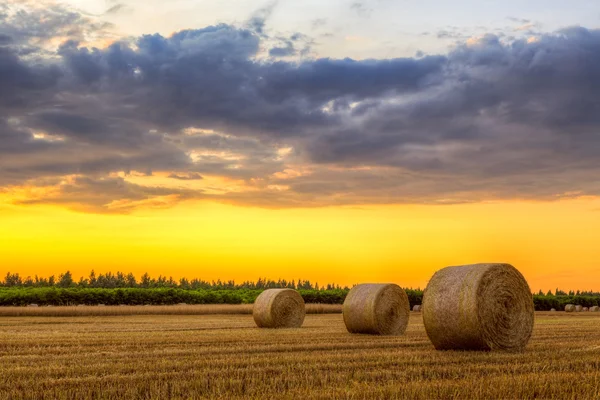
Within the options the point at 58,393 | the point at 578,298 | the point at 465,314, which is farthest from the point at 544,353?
the point at 578,298

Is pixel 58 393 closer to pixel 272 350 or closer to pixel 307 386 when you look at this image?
pixel 307 386

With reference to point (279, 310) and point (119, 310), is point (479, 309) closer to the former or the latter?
point (279, 310)

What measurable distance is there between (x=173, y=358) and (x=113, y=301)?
137 feet

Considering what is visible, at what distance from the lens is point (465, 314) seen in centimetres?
1675

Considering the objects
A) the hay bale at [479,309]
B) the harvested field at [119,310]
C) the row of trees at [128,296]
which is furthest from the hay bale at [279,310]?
the row of trees at [128,296]

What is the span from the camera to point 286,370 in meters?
12.4

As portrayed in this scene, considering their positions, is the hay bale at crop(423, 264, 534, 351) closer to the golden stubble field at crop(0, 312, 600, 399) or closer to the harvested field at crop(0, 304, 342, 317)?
the golden stubble field at crop(0, 312, 600, 399)

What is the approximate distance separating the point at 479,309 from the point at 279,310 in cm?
1210

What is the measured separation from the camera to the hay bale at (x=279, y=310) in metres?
27.4

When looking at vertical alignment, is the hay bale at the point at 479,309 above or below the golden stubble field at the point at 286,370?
above

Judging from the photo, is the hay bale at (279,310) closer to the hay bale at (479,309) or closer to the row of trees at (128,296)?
the hay bale at (479,309)

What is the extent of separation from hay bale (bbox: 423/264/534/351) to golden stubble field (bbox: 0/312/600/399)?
62 cm

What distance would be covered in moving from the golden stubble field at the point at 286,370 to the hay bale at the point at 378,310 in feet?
15.9

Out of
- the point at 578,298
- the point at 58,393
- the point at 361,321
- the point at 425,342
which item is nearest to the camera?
the point at 58,393
